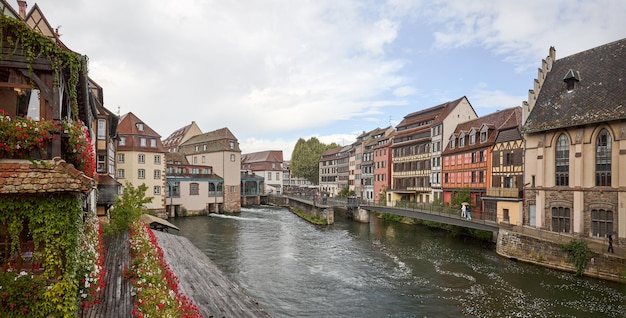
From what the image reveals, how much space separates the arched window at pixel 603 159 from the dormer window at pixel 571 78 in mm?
5155

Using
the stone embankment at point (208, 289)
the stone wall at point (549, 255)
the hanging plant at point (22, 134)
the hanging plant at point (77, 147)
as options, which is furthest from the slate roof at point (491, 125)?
the hanging plant at point (22, 134)

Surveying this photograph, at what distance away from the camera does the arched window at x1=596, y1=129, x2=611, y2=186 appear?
993 inches

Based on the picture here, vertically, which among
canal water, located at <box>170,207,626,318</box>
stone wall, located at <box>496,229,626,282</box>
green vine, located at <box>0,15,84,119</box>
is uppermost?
green vine, located at <box>0,15,84,119</box>

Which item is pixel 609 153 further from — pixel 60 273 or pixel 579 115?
pixel 60 273

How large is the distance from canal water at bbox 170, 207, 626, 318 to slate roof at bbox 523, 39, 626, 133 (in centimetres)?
1053

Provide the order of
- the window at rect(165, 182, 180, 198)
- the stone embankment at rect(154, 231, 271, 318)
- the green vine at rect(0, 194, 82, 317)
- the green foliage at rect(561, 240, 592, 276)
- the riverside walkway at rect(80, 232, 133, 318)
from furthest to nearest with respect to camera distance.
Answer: the window at rect(165, 182, 180, 198) < the green foliage at rect(561, 240, 592, 276) < the stone embankment at rect(154, 231, 271, 318) < the riverside walkway at rect(80, 232, 133, 318) < the green vine at rect(0, 194, 82, 317)

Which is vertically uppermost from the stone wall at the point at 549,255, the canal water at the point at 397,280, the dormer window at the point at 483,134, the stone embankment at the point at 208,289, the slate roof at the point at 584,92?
the slate roof at the point at 584,92

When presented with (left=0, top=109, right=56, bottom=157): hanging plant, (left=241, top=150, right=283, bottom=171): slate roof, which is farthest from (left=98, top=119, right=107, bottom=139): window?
(left=241, top=150, right=283, bottom=171): slate roof

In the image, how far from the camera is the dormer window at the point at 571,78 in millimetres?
29047

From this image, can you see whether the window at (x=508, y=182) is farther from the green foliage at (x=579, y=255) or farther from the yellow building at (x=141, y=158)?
the yellow building at (x=141, y=158)

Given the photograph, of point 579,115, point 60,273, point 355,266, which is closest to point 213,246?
point 355,266

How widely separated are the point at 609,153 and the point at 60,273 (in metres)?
29.8

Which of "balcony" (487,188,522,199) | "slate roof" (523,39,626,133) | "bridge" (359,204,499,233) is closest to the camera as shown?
"slate roof" (523,39,626,133)

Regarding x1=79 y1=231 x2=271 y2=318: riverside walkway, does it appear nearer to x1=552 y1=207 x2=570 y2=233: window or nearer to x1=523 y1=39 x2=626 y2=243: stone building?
x1=523 y1=39 x2=626 y2=243: stone building
